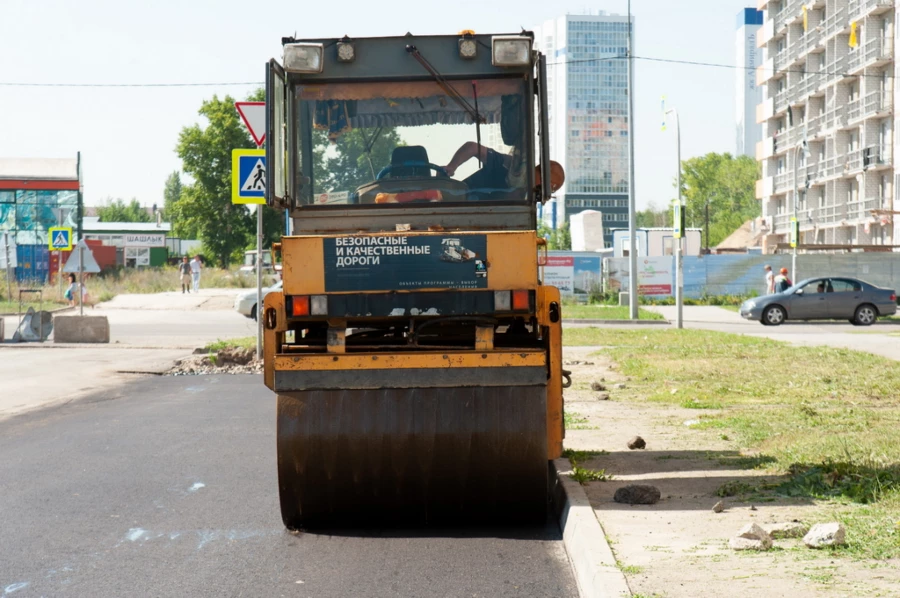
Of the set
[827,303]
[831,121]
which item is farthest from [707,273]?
[831,121]

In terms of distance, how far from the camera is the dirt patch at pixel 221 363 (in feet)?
62.4

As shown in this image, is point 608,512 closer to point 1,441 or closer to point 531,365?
point 531,365

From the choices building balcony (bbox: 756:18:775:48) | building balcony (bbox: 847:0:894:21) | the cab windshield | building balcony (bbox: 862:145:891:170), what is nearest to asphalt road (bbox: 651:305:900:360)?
the cab windshield

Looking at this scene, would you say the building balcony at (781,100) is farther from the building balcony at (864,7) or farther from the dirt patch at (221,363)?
the dirt patch at (221,363)

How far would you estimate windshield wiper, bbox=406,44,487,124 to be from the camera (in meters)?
7.58

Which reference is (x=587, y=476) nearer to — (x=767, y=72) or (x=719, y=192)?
(x=767, y=72)

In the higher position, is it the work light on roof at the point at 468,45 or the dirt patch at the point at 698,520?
the work light on roof at the point at 468,45

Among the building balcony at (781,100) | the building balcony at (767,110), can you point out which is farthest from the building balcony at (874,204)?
the building balcony at (767,110)

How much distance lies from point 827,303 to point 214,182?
59.3m

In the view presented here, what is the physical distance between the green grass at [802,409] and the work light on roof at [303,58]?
151 inches

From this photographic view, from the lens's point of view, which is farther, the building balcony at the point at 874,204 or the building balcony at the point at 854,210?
the building balcony at the point at 854,210

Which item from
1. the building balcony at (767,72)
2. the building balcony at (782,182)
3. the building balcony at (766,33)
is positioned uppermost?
the building balcony at (766,33)

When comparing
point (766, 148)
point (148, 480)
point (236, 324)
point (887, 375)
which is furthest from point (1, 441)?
A: point (766, 148)

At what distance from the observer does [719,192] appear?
14412 centimetres
